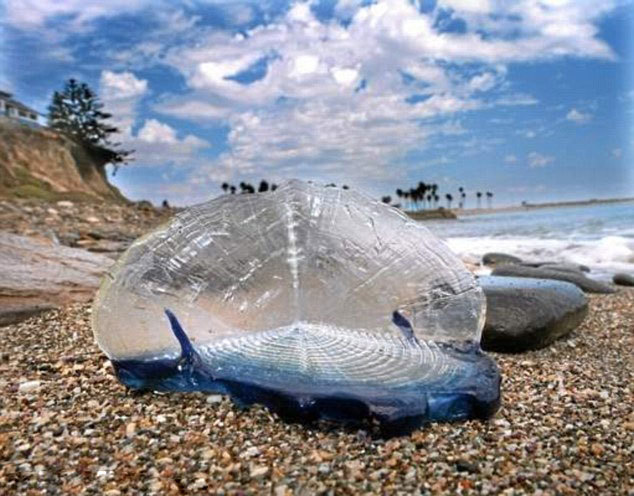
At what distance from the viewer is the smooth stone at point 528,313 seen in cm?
480

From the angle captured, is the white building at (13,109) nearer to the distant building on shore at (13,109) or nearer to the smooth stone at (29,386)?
the distant building on shore at (13,109)

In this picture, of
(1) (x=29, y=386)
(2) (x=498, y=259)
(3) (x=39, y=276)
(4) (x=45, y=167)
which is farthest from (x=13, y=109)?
(1) (x=29, y=386)

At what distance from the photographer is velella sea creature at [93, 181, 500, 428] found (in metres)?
3.07

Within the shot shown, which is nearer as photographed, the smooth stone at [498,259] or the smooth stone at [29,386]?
the smooth stone at [29,386]

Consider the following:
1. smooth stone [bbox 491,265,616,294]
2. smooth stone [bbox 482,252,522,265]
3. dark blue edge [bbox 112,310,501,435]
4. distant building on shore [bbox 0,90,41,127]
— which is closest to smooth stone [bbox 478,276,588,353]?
dark blue edge [bbox 112,310,501,435]

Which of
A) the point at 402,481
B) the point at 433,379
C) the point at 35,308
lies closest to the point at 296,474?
the point at 402,481

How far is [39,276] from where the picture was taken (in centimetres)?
592

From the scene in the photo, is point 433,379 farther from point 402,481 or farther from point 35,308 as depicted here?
point 35,308

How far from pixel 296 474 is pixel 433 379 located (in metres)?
0.98

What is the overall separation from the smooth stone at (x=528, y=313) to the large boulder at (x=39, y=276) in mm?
4047

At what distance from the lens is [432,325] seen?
364 centimetres

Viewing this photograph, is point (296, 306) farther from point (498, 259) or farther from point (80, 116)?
point (80, 116)

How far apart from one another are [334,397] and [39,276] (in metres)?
4.34

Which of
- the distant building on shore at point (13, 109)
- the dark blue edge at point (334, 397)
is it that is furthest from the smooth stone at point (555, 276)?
the distant building on shore at point (13, 109)
